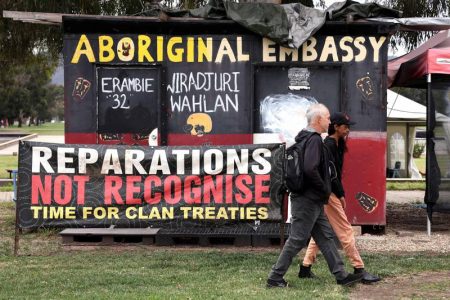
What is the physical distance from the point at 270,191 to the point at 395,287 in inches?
90.3

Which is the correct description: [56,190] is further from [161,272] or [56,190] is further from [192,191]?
[161,272]

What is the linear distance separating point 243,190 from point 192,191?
2.20 feet

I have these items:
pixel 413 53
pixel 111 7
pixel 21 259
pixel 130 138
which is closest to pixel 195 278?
pixel 21 259

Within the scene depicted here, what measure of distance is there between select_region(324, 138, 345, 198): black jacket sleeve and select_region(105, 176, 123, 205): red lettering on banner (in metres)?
3.05

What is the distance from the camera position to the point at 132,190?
9047 mm

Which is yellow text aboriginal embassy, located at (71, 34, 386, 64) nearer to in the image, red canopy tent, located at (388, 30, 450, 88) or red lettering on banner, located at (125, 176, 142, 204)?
red canopy tent, located at (388, 30, 450, 88)

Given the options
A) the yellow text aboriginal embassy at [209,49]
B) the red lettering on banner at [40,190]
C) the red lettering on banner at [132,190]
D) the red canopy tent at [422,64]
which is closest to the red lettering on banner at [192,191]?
the red lettering on banner at [132,190]

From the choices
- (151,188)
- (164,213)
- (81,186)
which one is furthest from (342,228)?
(81,186)

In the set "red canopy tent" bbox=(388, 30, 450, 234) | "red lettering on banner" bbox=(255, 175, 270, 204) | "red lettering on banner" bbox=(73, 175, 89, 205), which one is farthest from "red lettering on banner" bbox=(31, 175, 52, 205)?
"red canopy tent" bbox=(388, 30, 450, 234)

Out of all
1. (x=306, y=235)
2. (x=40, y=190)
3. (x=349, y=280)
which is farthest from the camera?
(x=40, y=190)

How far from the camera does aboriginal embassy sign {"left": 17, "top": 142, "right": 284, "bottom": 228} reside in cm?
890

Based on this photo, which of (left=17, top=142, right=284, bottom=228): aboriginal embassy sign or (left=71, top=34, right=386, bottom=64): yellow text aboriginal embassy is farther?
(left=71, top=34, right=386, bottom=64): yellow text aboriginal embassy

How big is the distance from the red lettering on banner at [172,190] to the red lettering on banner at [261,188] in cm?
102

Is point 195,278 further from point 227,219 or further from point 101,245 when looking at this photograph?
point 101,245
